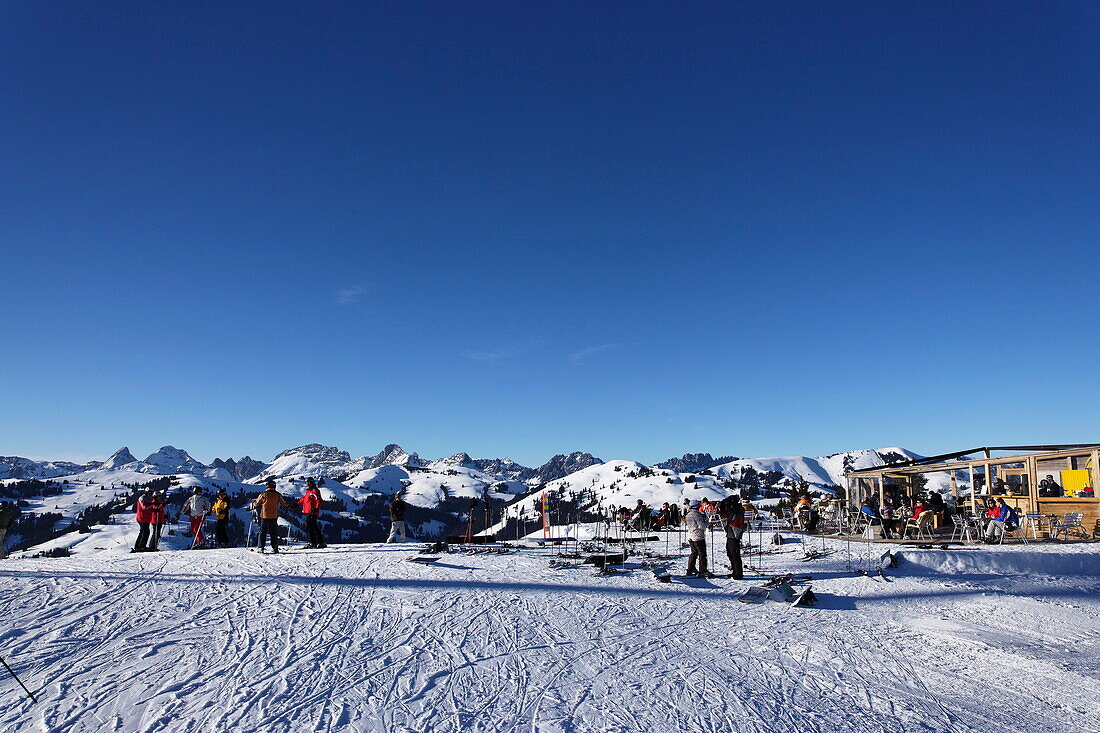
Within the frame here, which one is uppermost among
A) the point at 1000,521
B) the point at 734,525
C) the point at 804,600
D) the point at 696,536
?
the point at 734,525

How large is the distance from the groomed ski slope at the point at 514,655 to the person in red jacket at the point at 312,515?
169 inches

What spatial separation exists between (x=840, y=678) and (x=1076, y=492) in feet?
80.9

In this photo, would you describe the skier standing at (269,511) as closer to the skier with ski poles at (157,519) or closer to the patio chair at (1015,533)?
the skier with ski poles at (157,519)

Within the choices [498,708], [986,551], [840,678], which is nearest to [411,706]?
[498,708]

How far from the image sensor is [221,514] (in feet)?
51.2

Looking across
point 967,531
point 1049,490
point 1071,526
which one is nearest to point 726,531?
point 967,531

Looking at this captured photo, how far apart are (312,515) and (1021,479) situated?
2795 centimetres

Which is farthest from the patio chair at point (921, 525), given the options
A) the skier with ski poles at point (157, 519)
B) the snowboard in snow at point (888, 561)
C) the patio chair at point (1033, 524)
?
the skier with ski poles at point (157, 519)

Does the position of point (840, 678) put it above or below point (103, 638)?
below

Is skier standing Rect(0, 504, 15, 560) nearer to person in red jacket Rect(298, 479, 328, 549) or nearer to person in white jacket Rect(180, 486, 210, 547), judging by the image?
person in red jacket Rect(298, 479, 328, 549)

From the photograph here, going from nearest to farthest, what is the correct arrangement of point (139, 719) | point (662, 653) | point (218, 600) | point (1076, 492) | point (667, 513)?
point (139, 719)
point (662, 653)
point (218, 600)
point (1076, 492)
point (667, 513)

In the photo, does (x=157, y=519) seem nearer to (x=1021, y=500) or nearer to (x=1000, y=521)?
(x=1000, y=521)

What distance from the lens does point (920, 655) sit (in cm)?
699

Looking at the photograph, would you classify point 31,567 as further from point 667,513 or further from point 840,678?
point 667,513
